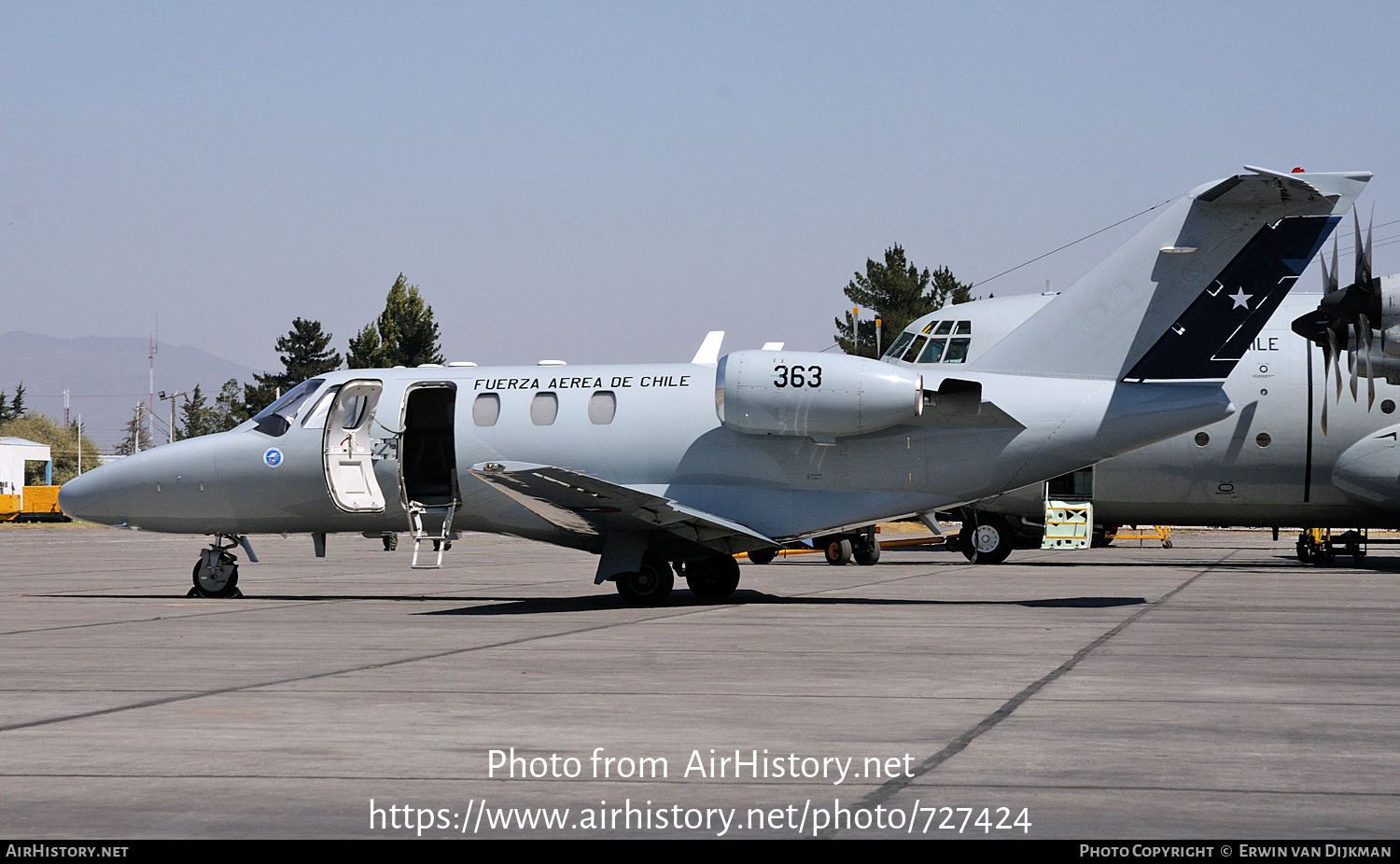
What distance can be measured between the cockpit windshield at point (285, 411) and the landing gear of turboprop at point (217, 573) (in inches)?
70.1

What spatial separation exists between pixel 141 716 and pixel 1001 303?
21.8 metres

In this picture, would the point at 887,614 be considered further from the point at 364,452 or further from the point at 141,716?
the point at 141,716

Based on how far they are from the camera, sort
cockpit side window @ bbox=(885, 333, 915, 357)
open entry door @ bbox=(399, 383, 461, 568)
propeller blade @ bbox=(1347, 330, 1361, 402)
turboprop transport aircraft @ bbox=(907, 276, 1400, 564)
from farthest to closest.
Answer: cockpit side window @ bbox=(885, 333, 915, 357) < turboprop transport aircraft @ bbox=(907, 276, 1400, 564) < propeller blade @ bbox=(1347, 330, 1361, 402) < open entry door @ bbox=(399, 383, 461, 568)

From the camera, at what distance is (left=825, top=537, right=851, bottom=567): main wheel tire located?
30500 millimetres

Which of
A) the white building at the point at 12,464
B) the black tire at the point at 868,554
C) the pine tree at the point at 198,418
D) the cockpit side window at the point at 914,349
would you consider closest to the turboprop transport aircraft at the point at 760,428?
the cockpit side window at the point at 914,349

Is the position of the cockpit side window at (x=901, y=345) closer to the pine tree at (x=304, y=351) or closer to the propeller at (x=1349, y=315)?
the propeller at (x=1349, y=315)

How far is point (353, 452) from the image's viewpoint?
767 inches

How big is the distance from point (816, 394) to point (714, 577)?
3.35 meters

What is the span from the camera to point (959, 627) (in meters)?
15.0

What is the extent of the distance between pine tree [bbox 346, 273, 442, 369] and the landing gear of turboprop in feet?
222

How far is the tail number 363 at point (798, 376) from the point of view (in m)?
17.2

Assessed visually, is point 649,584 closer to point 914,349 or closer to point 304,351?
point 914,349

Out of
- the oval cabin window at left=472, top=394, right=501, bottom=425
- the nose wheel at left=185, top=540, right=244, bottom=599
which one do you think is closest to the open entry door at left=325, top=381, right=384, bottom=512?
the oval cabin window at left=472, top=394, right=501, bottom=425

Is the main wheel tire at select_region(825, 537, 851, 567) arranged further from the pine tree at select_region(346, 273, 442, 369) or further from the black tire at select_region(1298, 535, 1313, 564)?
the pine tree at select_region(346, 273, 442, 369)
